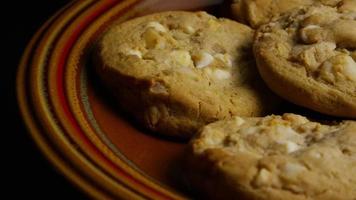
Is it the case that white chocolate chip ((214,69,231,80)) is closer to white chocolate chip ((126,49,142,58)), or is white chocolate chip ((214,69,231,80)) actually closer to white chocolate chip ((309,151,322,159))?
white chocolate chip ((126,49,142,58))

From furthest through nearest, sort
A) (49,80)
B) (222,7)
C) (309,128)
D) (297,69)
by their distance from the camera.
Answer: (222,7) < (49,80) < (297,69) < (309,128)

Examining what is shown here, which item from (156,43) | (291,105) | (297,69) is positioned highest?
(156,43)

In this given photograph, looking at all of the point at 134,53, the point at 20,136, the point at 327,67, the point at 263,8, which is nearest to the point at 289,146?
the point at 327,67

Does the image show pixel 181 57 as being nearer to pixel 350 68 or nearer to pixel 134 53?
pixel 134 53

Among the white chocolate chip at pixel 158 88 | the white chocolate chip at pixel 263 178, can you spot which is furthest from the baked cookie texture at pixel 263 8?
the white chocolate chip at pixel 263 178

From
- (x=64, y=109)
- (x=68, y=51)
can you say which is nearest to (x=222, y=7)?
(x=68, y=51)

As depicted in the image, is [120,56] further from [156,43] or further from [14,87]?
[14,87]
